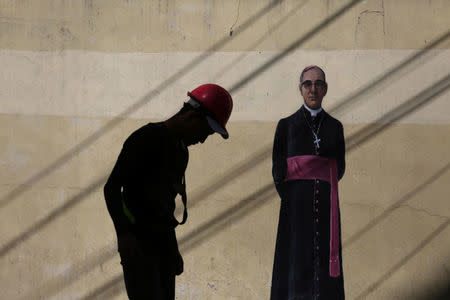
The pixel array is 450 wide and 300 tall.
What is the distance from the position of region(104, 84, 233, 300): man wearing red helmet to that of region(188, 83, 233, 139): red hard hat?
0.12 ft

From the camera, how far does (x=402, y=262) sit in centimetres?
450

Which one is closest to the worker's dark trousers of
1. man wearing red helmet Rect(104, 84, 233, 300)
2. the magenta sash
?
man wearing red helmet Rect(104, 84, 233, 300)

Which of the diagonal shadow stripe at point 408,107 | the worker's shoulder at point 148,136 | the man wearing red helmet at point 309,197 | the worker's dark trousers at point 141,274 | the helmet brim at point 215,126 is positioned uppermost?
the worker's shoulder at point 148,136

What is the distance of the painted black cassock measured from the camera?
4.53 m

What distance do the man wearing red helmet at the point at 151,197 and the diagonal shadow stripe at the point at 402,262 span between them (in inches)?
67.1

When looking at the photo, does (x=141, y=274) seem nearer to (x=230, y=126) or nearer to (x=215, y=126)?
(x=215, y=126)

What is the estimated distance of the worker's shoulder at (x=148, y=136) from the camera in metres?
3.17

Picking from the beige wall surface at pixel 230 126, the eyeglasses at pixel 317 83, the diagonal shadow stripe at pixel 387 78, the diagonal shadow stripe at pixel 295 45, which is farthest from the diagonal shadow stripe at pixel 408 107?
the diagonal shadow stripe at pixel 295 45

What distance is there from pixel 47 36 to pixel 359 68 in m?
2.28

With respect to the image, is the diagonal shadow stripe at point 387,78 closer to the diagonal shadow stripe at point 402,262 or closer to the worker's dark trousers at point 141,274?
the diagonal shadow stripe at point 402,262

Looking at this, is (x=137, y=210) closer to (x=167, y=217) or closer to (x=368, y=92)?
(x=167, y=217)

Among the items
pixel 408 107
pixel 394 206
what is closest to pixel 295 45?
pixel 408 107

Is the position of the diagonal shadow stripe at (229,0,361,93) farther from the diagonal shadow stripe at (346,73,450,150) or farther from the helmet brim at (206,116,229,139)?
the helmet brim at (206,116,229,139)

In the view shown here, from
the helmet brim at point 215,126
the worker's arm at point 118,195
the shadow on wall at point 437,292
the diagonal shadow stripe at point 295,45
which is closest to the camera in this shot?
the worker's arm at point 118,195
